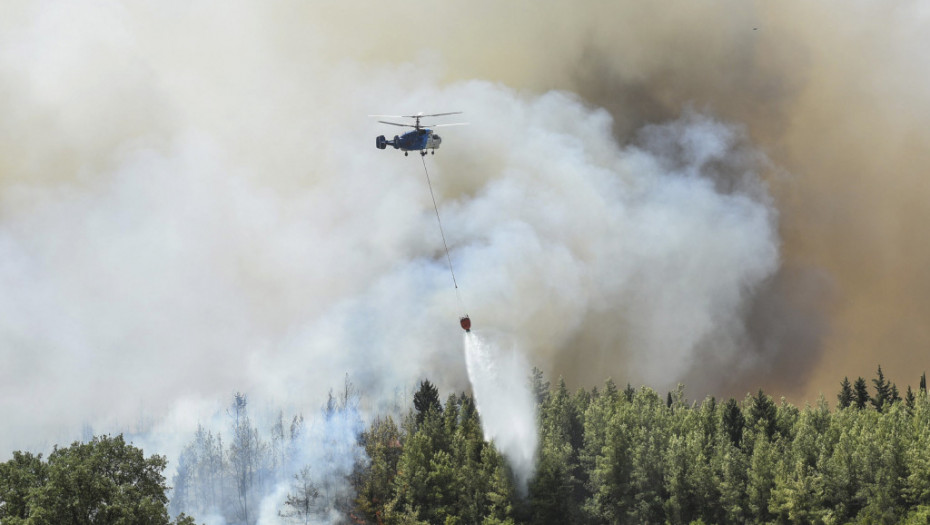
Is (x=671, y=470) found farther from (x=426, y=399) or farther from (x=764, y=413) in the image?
(x=426, y=399)

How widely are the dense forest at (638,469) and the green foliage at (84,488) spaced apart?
5328 centimetres

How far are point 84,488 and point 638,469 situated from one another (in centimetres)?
7478

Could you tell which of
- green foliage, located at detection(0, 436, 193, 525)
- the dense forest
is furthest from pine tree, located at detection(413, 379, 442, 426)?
green foliage, located at detection(0, 436, 193, 525)

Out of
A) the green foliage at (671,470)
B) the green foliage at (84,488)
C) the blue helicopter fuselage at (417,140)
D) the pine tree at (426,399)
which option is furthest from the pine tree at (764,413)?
the green foliage at (84,488)

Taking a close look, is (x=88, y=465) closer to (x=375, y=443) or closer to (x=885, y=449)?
(x=375, y=443)

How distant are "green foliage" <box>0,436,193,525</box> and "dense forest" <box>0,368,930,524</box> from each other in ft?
175

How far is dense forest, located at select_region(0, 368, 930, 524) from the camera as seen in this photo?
129 m

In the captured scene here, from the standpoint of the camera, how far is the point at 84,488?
299 ft

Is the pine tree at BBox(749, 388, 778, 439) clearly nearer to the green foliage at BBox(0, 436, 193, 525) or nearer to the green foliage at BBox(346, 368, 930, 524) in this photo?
the green foliage at BBox(346, 368, 930, 524)

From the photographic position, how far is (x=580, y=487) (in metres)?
144

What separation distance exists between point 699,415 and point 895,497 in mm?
36379

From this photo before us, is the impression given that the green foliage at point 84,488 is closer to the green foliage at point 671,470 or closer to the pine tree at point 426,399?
the green foliage at point 671,470

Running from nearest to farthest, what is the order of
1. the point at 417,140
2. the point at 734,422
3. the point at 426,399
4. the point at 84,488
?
1. the point at 84,488
2. the point at 417,140
3. the point at 734,422
4. the point at 426,399

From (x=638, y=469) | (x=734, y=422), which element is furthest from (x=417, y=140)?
(x=734, y=422)
